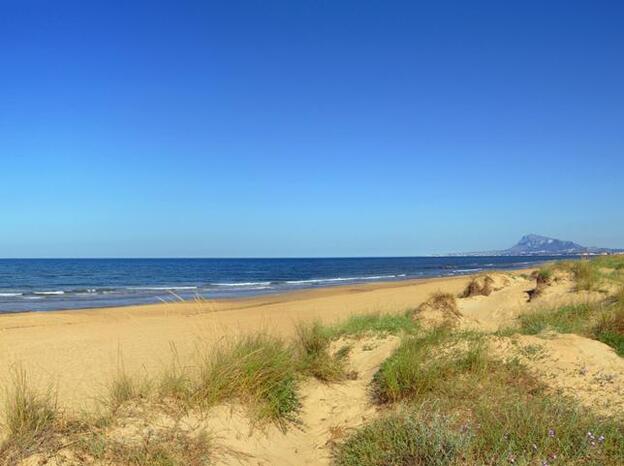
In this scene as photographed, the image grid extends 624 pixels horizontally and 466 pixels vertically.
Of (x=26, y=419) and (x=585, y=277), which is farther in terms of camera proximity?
(x=585, y=277)

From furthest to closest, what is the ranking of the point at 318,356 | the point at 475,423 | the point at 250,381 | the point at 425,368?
1. the point at 318,356
2. the point at 425,368
3. the point at 250,381
4. the point at 475,423

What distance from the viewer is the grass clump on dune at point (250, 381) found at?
5.65m

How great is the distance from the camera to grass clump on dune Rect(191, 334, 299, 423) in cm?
565

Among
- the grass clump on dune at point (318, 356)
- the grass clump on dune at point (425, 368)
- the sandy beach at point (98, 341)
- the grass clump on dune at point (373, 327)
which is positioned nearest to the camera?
the grass clump on dune at point (425, 368)

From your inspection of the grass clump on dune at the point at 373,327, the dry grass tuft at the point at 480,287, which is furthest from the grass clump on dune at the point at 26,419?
the dry grass tuft at the point at 480,287

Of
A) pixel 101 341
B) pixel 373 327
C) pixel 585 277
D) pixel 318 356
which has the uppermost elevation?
pixel 585 277

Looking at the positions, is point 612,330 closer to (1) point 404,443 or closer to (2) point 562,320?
(2) point 562,320

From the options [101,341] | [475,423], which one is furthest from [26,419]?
[101,341]

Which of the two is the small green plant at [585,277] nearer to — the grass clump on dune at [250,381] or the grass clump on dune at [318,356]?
the grass clump on dune at [318,356]

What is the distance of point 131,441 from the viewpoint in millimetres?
4621

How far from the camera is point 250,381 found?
5.83m

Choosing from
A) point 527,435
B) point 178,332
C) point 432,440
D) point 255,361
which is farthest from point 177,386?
point 178,332

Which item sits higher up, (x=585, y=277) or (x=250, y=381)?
(x=585, y=277)

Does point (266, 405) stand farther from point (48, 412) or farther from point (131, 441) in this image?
point (48, 412)
